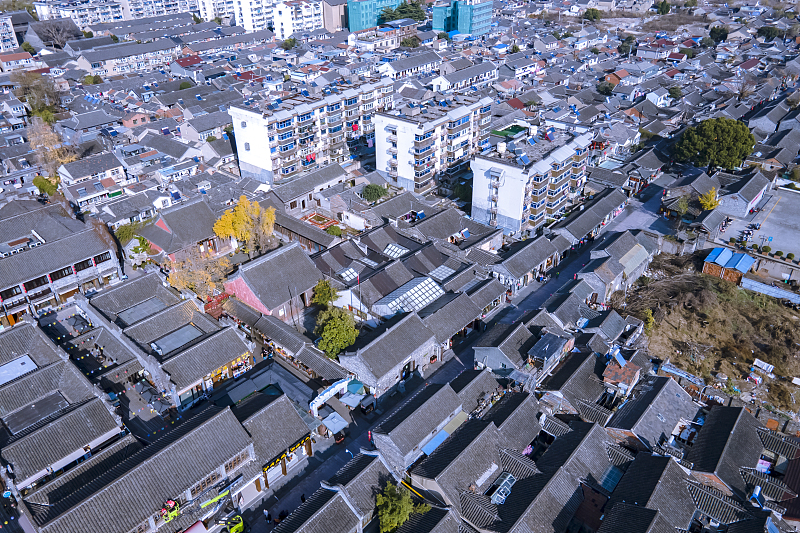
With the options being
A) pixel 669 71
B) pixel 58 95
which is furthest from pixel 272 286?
pixel 669 71

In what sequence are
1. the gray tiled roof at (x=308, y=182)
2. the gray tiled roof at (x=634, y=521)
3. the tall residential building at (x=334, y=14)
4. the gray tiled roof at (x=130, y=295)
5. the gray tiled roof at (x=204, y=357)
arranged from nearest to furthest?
the gray tiled roof at (x=634, y=521) < the gray tiled roof at (x=204, y=357) < the gray tiled roof at (x=130, y=295) < the gray tiled roof at (x=308, y=182) < the tall residential building at (x=334, y=14)

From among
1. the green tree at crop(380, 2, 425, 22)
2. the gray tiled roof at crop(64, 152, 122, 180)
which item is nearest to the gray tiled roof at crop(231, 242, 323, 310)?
the gray tiled roof at crop(64, 152, 122, 180)

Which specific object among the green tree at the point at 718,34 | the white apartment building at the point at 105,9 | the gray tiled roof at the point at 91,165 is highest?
the white apartment building at the point at 105,9

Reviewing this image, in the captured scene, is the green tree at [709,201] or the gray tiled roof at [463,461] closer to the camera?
the gray tiled roof at [463,461]

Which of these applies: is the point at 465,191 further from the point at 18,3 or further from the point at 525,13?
the point at 18,3

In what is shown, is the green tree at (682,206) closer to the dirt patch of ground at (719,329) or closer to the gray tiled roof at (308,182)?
the dirt patch of ground at (719,329)

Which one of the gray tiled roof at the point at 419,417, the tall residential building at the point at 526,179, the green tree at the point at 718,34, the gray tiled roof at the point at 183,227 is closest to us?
the gray tiled roof at the point at 419,417

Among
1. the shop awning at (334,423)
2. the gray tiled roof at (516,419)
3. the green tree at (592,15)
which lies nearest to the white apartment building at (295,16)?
the green tree at (592,15)
